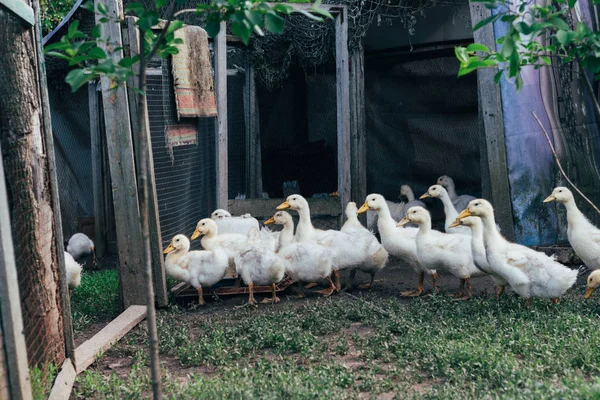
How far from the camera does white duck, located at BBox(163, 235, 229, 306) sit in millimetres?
7289

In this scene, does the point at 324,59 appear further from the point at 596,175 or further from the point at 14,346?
the point at 14,346

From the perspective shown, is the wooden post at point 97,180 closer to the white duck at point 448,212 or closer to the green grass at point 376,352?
the green grass at point 376,352

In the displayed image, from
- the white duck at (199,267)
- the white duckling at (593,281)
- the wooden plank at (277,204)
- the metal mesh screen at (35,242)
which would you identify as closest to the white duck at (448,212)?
the wooden plank at (277,204)

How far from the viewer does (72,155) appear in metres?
12.2

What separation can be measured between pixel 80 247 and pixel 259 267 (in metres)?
4.12

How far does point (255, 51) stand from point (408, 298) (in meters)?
4.86

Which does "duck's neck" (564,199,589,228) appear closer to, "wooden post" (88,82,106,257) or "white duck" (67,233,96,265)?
"white duck" (67,233,96,265)

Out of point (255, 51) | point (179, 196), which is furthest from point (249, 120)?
point (179, 196)

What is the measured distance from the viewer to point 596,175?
28.0ft

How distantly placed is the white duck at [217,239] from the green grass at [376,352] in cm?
109

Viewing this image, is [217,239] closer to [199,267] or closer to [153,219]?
[199,267]

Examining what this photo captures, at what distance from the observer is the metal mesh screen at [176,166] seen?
7605 millimetres

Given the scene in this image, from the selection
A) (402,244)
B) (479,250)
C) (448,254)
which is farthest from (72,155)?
(479,250)

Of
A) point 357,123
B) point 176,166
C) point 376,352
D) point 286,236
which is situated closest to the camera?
point 376,352
